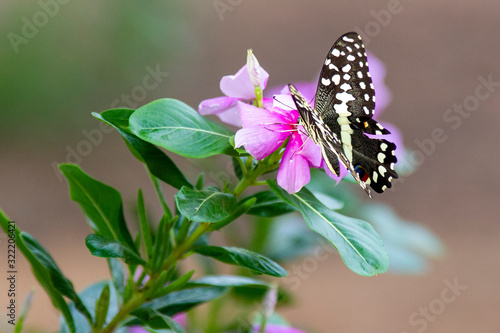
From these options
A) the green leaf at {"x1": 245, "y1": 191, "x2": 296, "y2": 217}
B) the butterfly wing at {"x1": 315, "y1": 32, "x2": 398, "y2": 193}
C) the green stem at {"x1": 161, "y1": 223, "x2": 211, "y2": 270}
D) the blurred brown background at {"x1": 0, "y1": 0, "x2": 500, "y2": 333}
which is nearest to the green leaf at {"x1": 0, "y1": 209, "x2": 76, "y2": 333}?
the green stem at {"x1": 161, "y1": 223, "x2": 211, "y2": 270}

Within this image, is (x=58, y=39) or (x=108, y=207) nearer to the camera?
(x=108, y=207)

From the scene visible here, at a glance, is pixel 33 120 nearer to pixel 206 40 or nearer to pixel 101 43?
pixel 101 43

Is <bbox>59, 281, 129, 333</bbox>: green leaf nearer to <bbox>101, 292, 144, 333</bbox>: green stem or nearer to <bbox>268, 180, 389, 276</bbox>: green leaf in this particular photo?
<bbox>101, 292, 144, 333</bbox>: green stem

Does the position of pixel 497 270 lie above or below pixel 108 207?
below

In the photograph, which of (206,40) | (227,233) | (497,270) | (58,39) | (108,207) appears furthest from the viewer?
(206,40)

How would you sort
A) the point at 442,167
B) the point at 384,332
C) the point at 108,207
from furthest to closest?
the point at 442,167 < the point at 384,332 < the point at 108,207

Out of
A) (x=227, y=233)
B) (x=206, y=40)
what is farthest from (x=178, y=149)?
(x=206, y=40)

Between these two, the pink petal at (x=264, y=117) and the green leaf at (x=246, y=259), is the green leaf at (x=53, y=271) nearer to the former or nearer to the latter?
the green leaf at (x=246, y=259)
